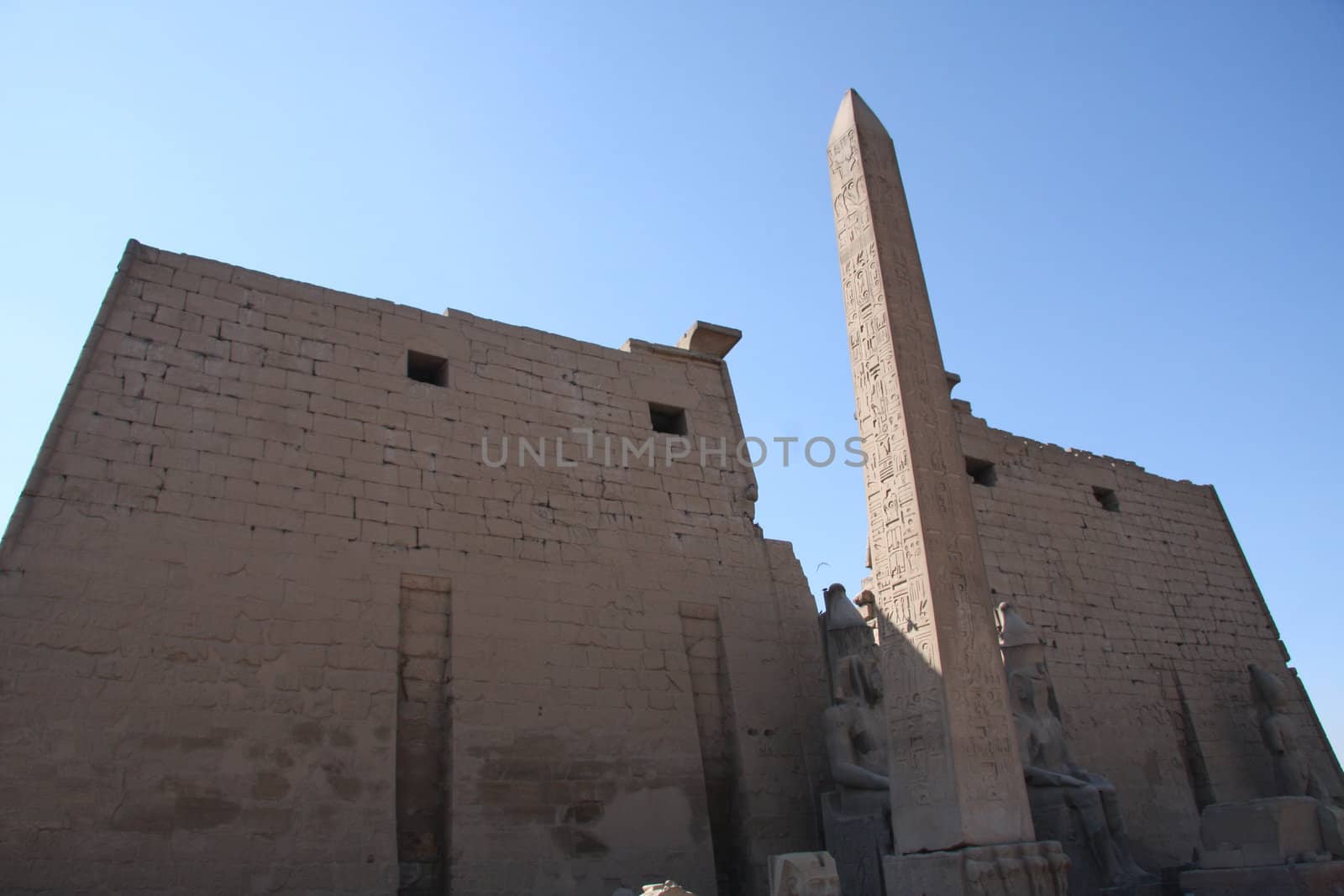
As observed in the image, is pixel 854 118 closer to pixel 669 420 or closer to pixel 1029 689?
pixel 669 420

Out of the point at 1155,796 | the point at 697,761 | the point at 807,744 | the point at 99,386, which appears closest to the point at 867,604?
Result: the point at 807,744

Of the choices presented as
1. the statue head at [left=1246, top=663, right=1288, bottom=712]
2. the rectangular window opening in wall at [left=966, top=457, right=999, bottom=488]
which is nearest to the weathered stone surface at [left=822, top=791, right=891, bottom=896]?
the rectangular window opening in wall at [left=966, top=457, right=999, bottom=488]

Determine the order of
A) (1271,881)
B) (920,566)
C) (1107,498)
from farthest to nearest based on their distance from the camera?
1. (1107,498)
2. (1271,881)
3. (920,566)

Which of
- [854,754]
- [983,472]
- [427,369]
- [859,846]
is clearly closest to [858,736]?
[854,754]

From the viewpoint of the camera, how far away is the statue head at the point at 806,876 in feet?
15.8

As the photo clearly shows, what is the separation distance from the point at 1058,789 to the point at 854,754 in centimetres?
140

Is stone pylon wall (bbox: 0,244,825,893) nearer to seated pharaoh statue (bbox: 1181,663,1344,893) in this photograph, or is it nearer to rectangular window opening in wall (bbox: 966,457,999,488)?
seated pharaoh statue (bbox: 1181,663,1344,893)

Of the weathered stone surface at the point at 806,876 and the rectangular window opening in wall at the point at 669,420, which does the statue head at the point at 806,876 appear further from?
the rectangular window opening in wall at the point at 669,420

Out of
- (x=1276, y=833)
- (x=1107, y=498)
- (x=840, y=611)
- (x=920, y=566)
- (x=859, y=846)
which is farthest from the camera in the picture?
(x=1107, y=498)

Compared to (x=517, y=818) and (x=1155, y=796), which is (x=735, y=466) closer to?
(x=517, y=818)

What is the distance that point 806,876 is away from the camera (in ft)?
15.9

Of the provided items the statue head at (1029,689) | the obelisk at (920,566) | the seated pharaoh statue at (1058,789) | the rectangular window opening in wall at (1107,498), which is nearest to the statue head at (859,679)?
the seated pharaoh statue at (1058,789)

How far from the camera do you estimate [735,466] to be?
889 cm

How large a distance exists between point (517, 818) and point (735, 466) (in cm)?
345
